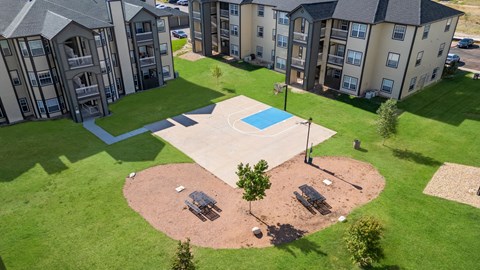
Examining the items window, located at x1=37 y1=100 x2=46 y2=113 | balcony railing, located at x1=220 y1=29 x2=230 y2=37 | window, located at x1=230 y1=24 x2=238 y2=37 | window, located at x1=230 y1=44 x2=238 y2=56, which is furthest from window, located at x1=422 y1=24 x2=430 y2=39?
window, located at x1=37 y1=100 x2=46 y2=113

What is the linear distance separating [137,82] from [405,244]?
39.4m

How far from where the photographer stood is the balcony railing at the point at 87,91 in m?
38.6

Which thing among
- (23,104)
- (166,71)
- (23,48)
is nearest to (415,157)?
(166,71)

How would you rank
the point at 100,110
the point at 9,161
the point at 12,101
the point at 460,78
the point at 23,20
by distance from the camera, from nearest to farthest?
the point at 9,161
the point at 23,20
the point at 12,101
the point at 100,110
the point at 460,78

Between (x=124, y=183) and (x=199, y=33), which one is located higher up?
(x=199, y=33)

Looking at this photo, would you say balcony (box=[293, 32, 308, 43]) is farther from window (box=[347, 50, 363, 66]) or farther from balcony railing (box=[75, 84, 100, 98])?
balcony railing (box=[75, 84, 100, 98])

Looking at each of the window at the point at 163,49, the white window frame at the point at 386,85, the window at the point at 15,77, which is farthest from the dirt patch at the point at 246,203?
the window at the point at 163,49

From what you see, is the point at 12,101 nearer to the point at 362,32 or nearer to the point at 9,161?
the point at 9,161

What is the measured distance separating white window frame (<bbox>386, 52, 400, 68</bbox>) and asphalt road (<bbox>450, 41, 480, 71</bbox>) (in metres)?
22.4

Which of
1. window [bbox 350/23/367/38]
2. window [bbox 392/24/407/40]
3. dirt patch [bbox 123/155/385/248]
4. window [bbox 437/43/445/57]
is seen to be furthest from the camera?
window [bbox 437/43/445/57]

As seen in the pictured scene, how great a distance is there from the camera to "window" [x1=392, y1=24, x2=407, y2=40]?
Answer: 4028 cm

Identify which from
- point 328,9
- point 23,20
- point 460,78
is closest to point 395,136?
point 328,9

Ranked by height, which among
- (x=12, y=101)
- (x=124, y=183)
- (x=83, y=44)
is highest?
(x=83, y=44)

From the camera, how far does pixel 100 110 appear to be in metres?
41.1
